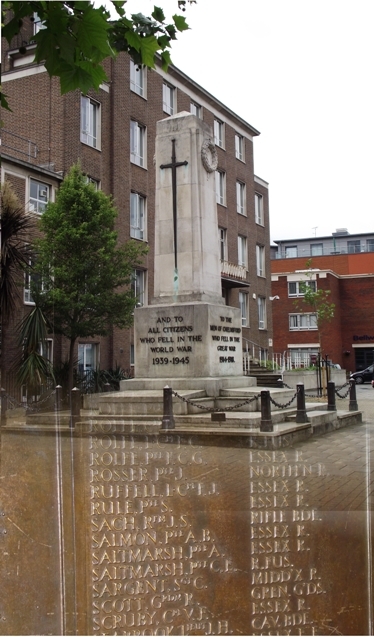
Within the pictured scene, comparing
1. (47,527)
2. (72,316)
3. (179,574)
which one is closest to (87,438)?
(47,527)

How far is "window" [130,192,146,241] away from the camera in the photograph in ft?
29.4

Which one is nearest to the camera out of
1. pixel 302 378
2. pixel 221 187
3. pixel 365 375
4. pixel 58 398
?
pixel 58 398

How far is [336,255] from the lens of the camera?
35.6m

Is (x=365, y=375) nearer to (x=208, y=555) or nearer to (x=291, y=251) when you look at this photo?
(x=291, y=251)

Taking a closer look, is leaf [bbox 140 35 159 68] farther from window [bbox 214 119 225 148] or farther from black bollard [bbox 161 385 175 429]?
window [bbox 214 119 225 148]

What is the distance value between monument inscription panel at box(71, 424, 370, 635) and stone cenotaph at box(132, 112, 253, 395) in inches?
162

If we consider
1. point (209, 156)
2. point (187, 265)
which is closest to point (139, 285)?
point (187, 265)

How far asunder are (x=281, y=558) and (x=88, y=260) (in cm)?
591

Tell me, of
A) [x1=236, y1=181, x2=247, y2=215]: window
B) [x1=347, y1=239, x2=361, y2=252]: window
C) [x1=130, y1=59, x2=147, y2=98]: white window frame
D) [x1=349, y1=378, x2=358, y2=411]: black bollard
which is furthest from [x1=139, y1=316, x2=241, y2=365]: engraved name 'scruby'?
[x1=347, y1=239, x2=361, y2=252]: window

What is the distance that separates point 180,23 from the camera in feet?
9.39

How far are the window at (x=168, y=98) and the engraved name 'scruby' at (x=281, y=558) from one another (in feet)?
15.2

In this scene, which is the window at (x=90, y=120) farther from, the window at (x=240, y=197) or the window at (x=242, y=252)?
the window at (x=242, y=252)

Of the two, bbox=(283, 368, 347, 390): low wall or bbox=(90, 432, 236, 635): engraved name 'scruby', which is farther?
bbox=(283, 368, 347, 390): low wall

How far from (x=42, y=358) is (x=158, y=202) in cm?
535
